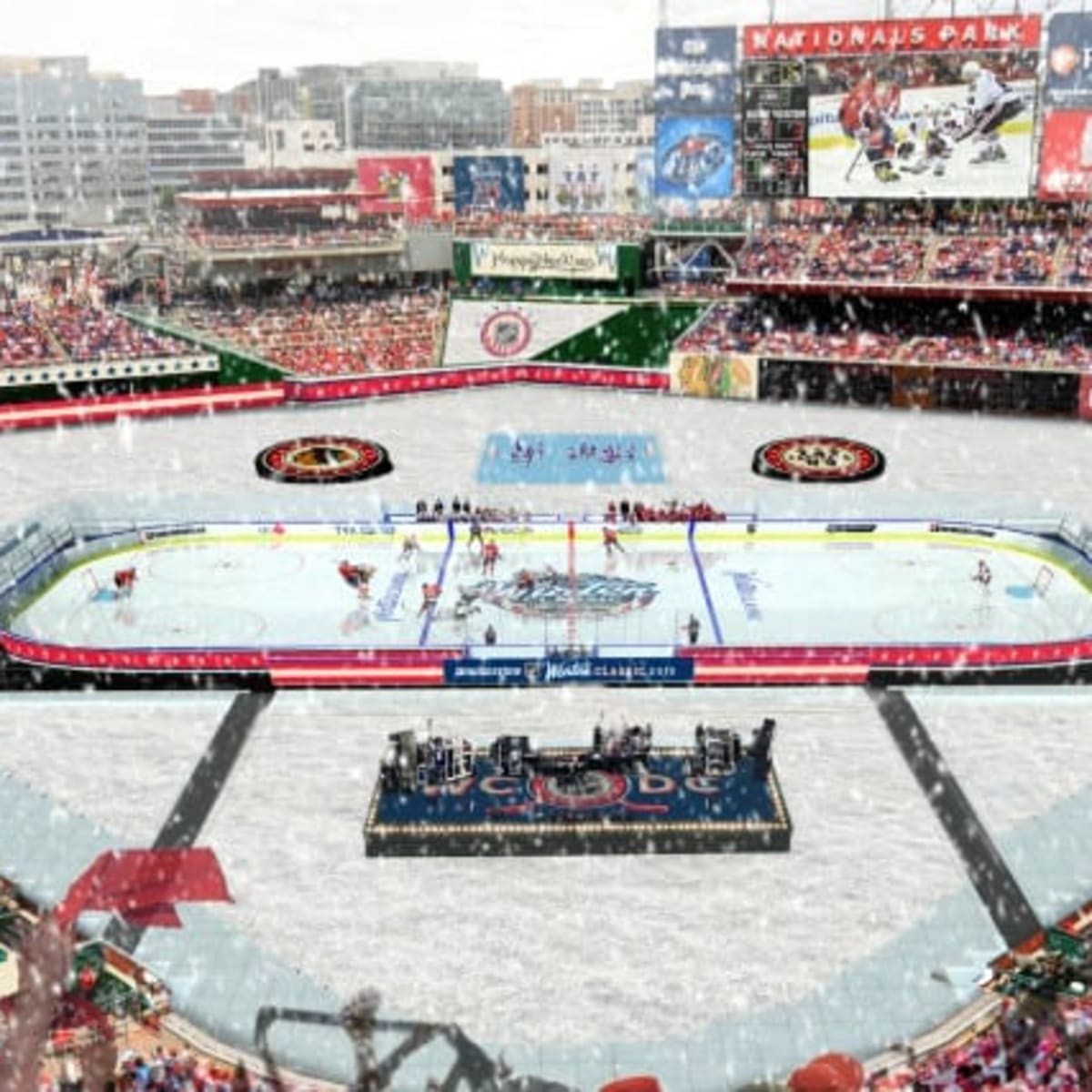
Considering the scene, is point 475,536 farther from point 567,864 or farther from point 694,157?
point 694,157

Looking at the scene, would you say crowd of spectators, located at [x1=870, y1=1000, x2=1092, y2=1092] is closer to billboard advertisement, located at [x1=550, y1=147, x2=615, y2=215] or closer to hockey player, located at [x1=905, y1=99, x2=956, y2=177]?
hockey player, located at [x1=905, y1=99, x2=956, y2=177]

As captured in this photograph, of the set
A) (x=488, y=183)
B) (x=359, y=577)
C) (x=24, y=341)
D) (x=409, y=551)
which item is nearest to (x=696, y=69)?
(x=488, y=183)

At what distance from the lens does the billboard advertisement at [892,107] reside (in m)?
48.7

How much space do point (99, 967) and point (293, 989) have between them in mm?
2339

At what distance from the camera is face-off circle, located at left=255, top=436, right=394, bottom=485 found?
41188 millimetres

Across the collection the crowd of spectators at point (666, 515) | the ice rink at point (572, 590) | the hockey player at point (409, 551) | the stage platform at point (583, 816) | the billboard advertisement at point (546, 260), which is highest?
the billboard advertisement at point (546, 260)

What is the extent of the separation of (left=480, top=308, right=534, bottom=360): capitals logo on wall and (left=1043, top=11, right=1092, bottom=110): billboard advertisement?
23270mm

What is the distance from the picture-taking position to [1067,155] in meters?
49.1

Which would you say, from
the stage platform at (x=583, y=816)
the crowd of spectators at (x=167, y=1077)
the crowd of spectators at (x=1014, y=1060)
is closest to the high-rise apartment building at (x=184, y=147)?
the stage platform at (x=583, y=816)

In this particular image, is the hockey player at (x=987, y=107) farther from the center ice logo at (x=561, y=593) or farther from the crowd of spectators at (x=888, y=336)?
the center ice logo at (x=561, y=593)

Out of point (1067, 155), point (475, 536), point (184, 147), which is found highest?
point (184, 147)

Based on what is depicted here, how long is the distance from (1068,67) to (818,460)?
20832mm

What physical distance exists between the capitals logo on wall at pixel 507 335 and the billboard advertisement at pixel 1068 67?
2327cm

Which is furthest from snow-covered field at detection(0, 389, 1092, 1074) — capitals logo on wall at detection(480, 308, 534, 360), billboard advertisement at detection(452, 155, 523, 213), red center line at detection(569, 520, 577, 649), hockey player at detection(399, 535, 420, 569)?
billboard advertisement at detection(452, 155, 523, 213)
